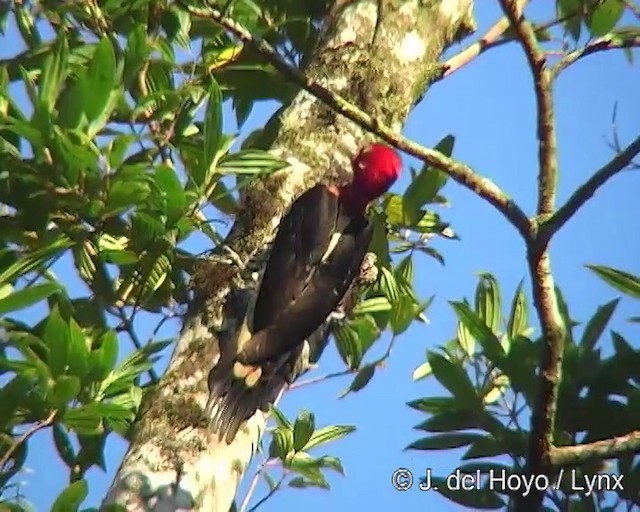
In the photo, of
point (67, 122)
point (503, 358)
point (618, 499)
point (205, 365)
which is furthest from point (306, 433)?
point (67, 122)

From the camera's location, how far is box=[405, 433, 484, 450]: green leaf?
5.52 feet

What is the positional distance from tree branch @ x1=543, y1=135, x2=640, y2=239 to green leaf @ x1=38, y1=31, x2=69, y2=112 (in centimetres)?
88


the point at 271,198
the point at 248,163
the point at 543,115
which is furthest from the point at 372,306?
the point at 543,115

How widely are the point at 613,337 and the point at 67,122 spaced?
3.25ft

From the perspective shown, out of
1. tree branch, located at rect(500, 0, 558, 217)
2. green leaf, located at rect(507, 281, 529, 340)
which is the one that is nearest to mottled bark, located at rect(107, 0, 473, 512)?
tree branch, located at rect(500, 0, 558, 217)

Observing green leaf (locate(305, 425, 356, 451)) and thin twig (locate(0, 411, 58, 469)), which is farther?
green leaf (locate(305, 425, 356, 451))

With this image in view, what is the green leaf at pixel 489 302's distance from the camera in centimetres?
195

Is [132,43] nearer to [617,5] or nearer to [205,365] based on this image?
[205,365]

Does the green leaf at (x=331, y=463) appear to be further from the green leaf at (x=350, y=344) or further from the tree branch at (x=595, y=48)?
the tree branch at (x=595, y=48)

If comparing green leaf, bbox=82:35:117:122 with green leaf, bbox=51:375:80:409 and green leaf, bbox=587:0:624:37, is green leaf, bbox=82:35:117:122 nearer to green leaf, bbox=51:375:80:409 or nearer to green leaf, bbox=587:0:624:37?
green leaf, bbox=51:375:80:409

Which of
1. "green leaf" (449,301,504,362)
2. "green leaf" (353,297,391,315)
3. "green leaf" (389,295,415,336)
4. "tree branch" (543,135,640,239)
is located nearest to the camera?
"tree branch" (543,135,640,239)

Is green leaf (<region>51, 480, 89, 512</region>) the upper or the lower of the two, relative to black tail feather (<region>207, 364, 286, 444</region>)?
lower

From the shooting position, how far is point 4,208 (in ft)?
6.12

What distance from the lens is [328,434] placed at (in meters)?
2.10
